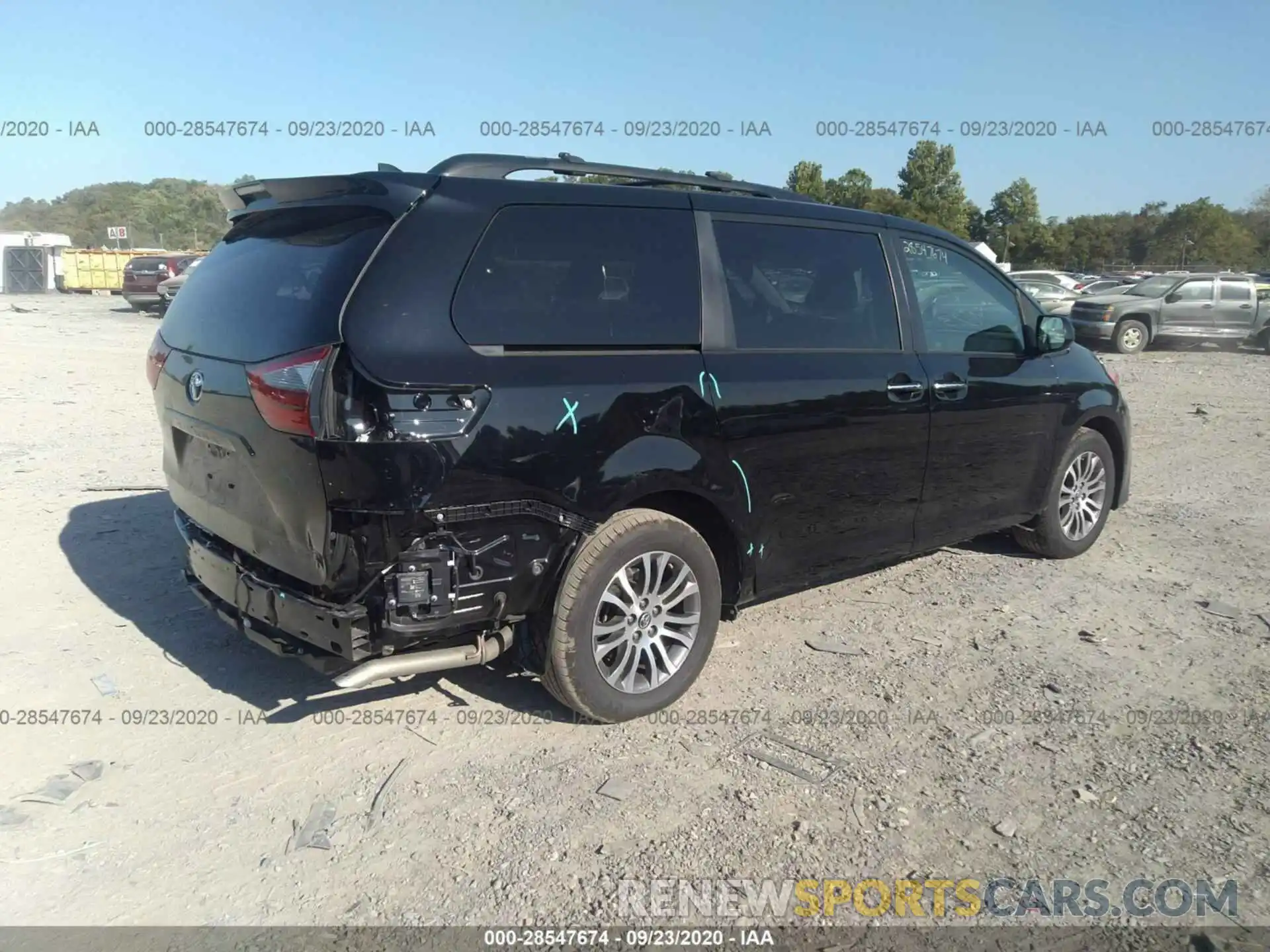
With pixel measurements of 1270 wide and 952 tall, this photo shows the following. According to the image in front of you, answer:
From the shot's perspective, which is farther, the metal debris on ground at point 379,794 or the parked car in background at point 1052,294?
the parked car in background at point 1052,294

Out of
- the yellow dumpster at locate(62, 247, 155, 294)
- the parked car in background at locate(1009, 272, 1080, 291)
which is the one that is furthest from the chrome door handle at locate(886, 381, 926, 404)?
the yellow dumpster at locate(62, 247, 155, 294)

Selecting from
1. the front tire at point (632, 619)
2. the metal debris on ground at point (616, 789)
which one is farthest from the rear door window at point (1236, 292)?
the metal debris on ground at point (616, 789)

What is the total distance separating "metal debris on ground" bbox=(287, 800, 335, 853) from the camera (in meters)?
2.99

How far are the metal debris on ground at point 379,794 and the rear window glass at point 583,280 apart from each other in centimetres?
157

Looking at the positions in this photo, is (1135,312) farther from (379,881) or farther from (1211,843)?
(379,881)

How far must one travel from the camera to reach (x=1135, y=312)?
19.6 m

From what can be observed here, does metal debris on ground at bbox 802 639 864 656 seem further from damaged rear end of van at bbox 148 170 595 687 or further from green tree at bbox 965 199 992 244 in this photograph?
green tree at bbox 965 199 992 244

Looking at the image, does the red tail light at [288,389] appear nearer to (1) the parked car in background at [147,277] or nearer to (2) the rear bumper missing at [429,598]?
(2) the rear bumper missing at [429,598]

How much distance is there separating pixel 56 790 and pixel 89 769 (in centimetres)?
14

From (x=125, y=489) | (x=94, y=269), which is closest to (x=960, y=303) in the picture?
(x=125, y=489)

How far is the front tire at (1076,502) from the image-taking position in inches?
223

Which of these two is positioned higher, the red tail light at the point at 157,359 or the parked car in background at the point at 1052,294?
the parked car in background at the point at 1052,294

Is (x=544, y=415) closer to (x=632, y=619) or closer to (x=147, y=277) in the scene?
(x=632, y=619)

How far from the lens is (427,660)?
3.26 metres
